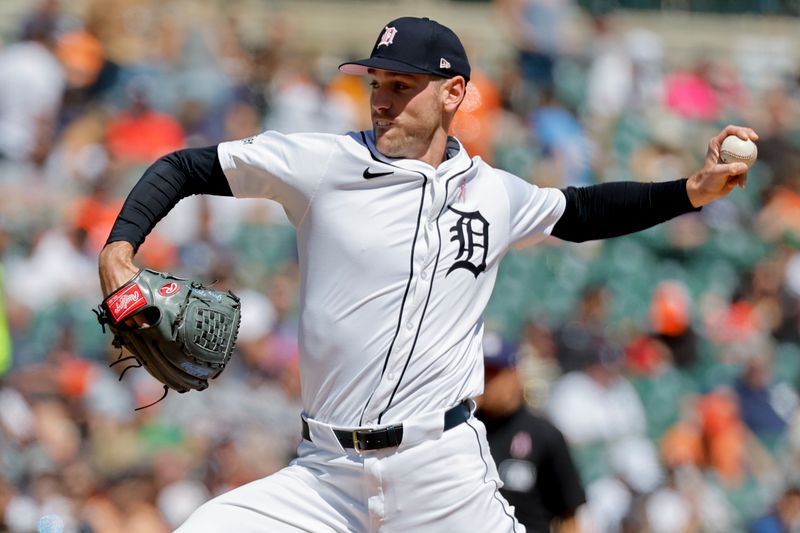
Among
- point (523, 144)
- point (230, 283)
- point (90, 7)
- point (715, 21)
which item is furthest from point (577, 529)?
point (715, 21)

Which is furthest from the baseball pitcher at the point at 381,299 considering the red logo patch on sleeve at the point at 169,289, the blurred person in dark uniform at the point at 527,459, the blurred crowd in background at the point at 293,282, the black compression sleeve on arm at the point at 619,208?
the blurred crowd in background at the point at 293,282

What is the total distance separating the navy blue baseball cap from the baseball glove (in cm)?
81

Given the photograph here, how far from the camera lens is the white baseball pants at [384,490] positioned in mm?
3668

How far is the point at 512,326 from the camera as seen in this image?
951cm

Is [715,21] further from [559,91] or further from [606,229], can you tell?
[606,229]

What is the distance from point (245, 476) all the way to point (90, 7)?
493cm

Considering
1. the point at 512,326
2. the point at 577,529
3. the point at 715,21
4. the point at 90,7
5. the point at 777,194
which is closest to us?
the point at 577,529

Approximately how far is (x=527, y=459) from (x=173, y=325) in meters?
2.41

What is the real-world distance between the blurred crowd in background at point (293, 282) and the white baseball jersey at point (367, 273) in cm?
217

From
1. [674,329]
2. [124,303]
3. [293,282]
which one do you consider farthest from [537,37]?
[124,303]

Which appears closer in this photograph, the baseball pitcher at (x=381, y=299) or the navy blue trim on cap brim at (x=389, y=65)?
the baseball pitcher at (x=381, y=299)

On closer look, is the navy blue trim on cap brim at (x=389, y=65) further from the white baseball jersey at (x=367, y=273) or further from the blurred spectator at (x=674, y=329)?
the blurred spectator at (x=674, y=329)

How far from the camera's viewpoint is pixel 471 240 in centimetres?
388

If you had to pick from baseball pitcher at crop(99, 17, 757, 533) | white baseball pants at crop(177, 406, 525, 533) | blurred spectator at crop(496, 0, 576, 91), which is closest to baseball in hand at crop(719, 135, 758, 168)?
Answer: baseball pitcher at crop(99, 17, 757, 533)
